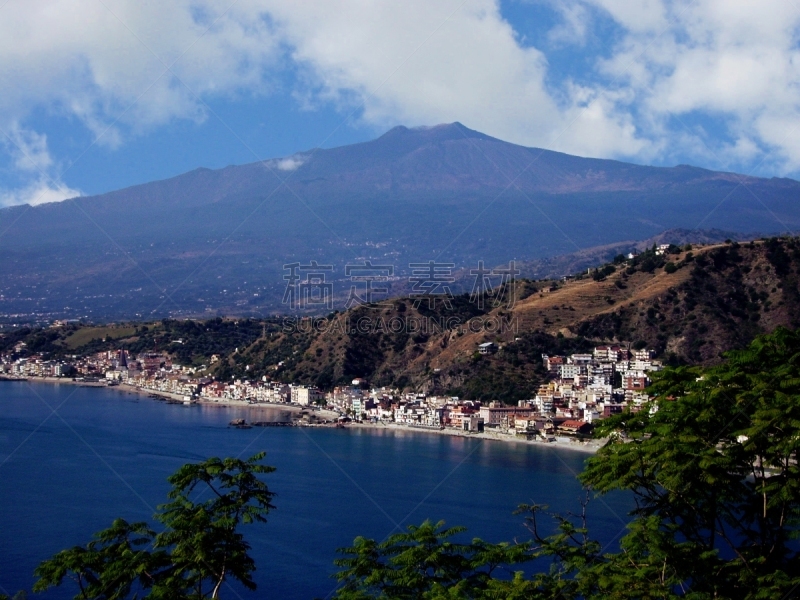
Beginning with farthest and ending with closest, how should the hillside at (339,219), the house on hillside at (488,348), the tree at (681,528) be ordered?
the hillside at (339,219) < the house on hillside at (488,348) < the tree at (681,528)

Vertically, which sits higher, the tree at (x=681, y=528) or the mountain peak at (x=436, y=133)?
the mountain peak at (x=436, y=133)

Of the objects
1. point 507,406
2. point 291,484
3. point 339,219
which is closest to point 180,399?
point 507,406

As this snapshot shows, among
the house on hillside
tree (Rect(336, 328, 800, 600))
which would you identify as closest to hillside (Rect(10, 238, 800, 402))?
the house on hillside

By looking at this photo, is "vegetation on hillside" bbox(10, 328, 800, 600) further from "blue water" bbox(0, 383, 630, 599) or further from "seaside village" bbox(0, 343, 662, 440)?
"seaside village" bbox(0, 343, 662, 440)

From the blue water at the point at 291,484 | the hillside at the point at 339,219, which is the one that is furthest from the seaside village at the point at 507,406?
the hillside at the point at 339,219

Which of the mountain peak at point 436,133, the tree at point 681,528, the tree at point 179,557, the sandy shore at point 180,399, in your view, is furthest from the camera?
the mountain peak at point 436,133

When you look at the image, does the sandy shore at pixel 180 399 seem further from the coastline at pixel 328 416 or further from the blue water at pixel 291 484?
the blue water at pixel 291 484

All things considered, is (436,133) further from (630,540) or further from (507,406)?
(630,540)
